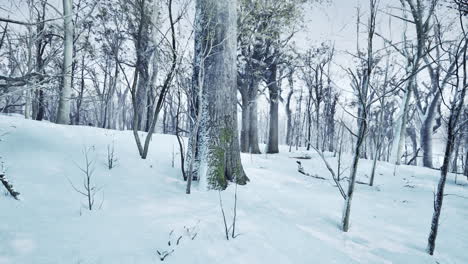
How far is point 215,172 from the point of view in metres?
3.59

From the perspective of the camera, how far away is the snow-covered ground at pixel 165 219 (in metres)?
1.89

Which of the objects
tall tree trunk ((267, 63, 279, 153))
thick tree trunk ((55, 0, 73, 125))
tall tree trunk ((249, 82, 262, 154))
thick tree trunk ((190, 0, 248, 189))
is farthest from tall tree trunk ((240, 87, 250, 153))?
thick tree trunk ((55, 0, 73, 125))

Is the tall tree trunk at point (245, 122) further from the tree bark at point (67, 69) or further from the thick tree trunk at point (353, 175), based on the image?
the thick tree trunk at point (353, 175)

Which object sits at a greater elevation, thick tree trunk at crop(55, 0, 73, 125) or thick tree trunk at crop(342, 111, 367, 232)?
thick tree trunk at crop(55, 0, 73, 125)

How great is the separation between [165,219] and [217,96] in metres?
2.09

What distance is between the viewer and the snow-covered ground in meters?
1.89

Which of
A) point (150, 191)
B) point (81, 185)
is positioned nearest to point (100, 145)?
point (81, 185)

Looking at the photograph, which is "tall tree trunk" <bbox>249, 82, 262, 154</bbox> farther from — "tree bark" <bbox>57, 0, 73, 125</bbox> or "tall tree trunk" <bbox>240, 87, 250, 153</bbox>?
"tree bark" <bbox>57, 0, 73, 125</bbox>

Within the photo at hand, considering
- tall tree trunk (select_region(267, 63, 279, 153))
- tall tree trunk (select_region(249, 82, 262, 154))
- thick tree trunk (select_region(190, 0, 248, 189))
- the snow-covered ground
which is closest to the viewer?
the snow-covered ground

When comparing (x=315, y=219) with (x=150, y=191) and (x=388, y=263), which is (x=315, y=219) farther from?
(x=150, y=191)

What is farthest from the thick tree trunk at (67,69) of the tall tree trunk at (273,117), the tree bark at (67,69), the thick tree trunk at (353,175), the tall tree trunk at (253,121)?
the thick tree trunk at (353,175)

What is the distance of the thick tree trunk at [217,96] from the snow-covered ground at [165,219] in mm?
394

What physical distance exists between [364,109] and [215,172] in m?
2.27

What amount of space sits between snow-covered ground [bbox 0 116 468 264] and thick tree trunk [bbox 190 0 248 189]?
1.29ft
